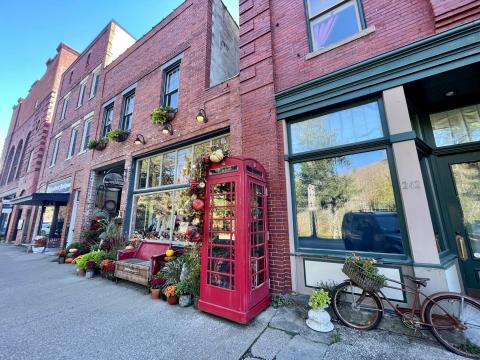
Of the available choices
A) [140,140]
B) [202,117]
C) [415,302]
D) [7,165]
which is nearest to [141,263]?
[202,117]

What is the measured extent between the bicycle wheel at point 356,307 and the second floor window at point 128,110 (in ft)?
32.3

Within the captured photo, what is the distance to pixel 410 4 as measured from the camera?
4027 millimetres

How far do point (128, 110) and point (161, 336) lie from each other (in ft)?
31.8

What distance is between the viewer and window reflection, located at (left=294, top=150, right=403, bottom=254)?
380 centimetres

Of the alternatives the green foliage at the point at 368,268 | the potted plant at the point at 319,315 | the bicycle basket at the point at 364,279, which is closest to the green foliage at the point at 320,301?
the potted plant at the point at 319,315

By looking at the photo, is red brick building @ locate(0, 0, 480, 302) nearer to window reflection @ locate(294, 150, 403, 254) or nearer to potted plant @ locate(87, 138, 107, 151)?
window reflection @ locate(294, 150, 403, 254)

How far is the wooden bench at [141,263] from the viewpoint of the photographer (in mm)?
5348

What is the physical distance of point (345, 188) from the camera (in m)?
4.29

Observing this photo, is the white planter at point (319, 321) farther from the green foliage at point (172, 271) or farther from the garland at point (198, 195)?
the green foliage at point (172, 271)

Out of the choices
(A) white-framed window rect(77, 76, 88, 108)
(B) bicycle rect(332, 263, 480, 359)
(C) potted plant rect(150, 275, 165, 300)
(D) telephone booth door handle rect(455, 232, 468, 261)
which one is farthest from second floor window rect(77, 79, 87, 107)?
(D) telephone booth door handle rect(455, 232, 468, 261)

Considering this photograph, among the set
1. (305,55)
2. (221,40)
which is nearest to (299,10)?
(305,55)

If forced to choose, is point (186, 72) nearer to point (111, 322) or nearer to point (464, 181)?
point (111, 322)

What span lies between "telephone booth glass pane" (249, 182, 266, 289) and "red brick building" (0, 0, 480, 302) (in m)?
0.28

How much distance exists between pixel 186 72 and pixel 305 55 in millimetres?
4463
